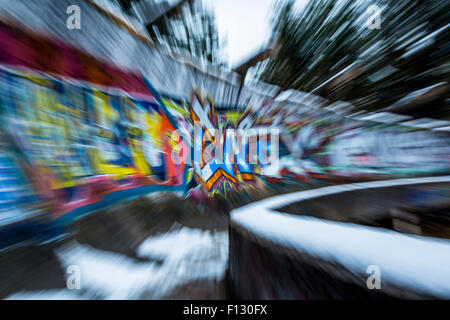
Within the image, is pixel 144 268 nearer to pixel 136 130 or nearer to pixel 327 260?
pixel 327 260

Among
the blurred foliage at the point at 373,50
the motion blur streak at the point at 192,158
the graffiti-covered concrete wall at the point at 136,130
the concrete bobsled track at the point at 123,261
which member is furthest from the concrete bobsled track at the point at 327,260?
the blurred foliage at the point at 373,50

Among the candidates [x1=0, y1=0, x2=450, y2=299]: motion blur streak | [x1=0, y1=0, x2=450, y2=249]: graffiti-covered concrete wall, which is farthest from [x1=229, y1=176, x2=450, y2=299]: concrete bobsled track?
[x1=0, y1=0, x2=450, y2=249]: graffiti-covered concrete wall

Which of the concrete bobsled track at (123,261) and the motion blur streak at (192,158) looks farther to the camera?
the concrete bobsled track at (123,261)

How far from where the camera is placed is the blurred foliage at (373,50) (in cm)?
356

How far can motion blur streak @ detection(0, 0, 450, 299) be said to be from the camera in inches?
53.3

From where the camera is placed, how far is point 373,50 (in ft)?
14.7

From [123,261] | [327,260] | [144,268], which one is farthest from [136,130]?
[327,260]

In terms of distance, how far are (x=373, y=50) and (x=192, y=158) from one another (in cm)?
579

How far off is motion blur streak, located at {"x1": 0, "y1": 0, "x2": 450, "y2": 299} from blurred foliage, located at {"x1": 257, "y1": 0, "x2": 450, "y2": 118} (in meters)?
0.03

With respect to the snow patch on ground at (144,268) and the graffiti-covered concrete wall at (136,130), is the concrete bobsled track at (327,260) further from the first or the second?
the graffiti-covered concrete wall at (136,130)

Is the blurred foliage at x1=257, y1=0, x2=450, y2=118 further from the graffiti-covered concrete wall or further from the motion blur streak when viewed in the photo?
the graffiti-covered concrete wall

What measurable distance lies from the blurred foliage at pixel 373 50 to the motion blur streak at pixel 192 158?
0.03 m

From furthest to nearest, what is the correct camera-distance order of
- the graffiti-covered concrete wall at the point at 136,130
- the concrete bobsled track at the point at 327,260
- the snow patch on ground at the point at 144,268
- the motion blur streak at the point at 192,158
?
the graffiti-covered concrete wall at the point at 136,130
the snow patch on ground at the point at 144,268
the motion blur streak at the point at 192,158
the concrete bobsled track at the point at 327,260

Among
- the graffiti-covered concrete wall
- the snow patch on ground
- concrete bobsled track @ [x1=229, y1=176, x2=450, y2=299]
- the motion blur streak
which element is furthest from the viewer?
the graffiti-covered concrete wall
